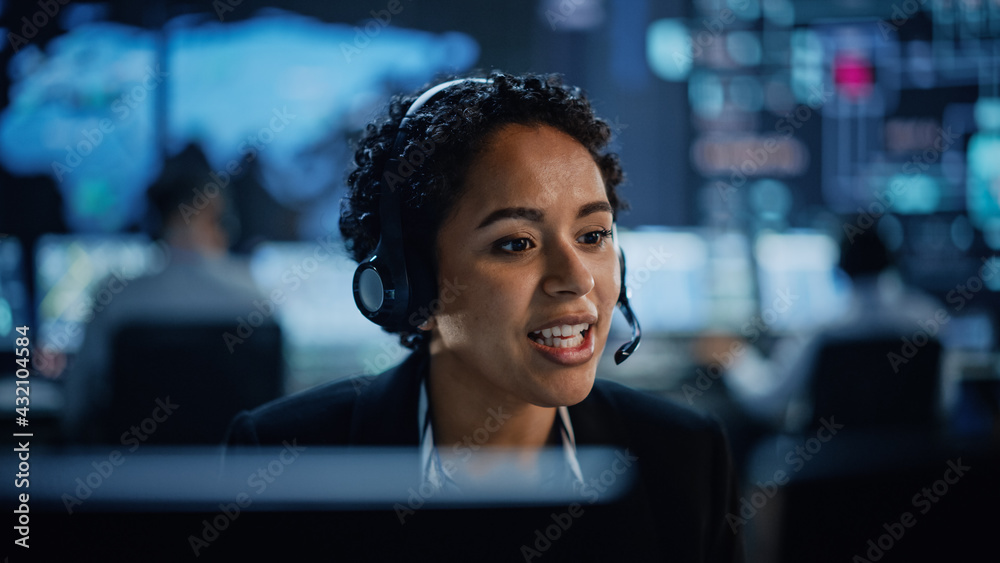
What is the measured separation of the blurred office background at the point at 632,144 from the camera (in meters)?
2.90

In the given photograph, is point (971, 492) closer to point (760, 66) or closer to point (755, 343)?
point (755, 343)

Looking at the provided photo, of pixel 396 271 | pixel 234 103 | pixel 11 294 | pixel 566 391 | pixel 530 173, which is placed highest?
pixel 234 103

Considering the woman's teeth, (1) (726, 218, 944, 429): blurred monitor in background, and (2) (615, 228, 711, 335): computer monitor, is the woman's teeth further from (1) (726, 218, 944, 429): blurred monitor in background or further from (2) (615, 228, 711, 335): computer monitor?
(2) (615, 228, 711, 335): computer monitor

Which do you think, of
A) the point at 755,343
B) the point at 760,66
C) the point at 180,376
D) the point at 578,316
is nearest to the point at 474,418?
the point at 578,316

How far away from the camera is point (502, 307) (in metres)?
0.78

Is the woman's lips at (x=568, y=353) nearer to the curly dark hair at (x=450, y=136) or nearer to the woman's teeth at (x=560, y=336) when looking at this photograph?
the woman's teeth at (x=560, y=336)

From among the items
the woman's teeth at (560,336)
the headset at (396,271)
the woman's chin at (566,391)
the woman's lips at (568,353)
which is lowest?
the woman's chin at (566,391)

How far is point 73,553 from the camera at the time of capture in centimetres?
47

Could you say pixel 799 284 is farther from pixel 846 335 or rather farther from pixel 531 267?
pixel 531 267

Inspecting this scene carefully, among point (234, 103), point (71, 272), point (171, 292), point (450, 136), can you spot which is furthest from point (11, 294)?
point (450, 136)

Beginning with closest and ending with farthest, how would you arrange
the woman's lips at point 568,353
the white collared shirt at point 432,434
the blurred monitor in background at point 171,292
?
the woman's lips at point 568,353 → the white collared shirt at point 432,434 → the blurred monitor in background at point 171,292

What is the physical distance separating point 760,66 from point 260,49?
6.86ft

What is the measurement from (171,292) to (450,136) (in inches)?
73.1

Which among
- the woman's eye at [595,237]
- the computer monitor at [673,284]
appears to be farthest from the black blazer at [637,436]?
the computer monitor at [673,284]
